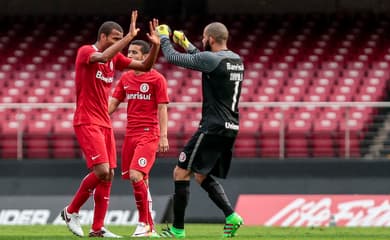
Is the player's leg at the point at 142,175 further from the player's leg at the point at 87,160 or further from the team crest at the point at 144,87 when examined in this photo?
the player's leg at the point at 87,160

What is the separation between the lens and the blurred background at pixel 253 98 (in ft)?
60.4

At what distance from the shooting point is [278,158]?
1875cm

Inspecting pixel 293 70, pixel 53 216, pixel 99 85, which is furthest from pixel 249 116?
pixel 99 85

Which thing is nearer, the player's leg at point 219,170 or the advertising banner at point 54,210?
the player's leg at point 219,170

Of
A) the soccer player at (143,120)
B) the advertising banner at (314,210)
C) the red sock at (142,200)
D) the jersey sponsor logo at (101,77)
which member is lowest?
the advertising banner at (314,210)

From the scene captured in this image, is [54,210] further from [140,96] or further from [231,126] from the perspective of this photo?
[231,126]

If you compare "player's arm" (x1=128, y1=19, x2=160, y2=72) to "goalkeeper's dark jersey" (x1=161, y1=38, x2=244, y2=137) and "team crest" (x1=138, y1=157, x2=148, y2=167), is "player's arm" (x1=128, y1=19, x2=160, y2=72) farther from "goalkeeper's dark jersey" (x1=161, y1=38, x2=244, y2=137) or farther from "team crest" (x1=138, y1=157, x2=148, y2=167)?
"team crest" (x1=138, y1=157, x2=148, y2=167)

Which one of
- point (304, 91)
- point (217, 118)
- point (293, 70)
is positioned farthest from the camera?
point (293, 70)

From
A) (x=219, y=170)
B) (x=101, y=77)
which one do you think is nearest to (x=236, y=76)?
(x=219, y=170)

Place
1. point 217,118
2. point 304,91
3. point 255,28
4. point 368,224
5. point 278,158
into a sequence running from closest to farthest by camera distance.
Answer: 1. point 217,118
2. point 368,224
3. point 278,158
4. point 304,91
5. point 255,28

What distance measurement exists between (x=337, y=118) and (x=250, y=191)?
1.71 metres

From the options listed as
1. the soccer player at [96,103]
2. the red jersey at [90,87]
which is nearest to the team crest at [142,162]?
the soccer player at [96,103]

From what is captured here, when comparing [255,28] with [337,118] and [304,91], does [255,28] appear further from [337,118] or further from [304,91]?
[337,118]

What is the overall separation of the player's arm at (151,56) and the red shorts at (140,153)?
1349 millimetres
